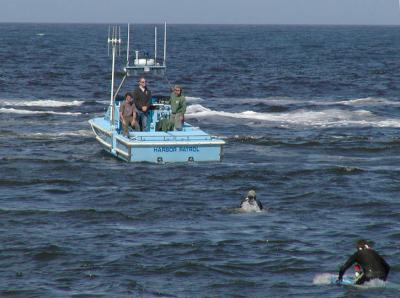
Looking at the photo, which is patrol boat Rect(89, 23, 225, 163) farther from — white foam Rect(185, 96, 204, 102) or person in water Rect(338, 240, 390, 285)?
white foam Rect(185, 96, 204, 102)

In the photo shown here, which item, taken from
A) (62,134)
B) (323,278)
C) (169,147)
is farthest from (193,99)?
(323,278)

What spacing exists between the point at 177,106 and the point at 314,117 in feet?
53.4

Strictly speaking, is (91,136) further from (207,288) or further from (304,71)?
(304,71)

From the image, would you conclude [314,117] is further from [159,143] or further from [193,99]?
[159,143]

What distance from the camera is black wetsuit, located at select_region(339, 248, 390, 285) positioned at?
1791cm

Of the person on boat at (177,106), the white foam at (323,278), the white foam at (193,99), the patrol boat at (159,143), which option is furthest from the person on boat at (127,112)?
the white foam at (193,99)

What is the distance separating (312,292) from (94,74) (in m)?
53.8

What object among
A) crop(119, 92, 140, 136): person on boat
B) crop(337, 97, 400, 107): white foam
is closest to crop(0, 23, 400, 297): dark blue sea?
crop(119, 92, 140, 136): person on boat

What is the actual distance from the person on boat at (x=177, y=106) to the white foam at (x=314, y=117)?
13293 millimetres

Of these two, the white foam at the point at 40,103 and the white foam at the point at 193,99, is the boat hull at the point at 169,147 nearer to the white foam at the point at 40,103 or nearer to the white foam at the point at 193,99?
the white foam at the point at 40,103

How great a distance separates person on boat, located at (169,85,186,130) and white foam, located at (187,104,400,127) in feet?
43.6

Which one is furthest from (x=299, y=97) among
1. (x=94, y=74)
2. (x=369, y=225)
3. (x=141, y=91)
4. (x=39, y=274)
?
(x=39, y=274)

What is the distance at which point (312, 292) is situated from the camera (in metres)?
18.4

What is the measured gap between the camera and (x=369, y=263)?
1789 centimetres
